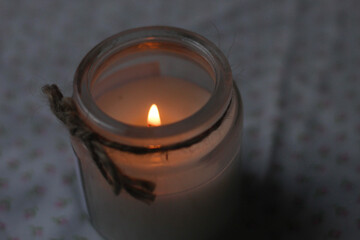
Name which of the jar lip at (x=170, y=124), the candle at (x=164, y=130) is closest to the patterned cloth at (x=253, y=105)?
the candle at (x=164, y=130)

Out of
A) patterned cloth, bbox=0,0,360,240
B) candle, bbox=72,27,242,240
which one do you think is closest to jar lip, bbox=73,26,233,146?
candle, bbox=72,27,242,240

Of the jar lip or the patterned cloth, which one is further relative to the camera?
the patterned cloth

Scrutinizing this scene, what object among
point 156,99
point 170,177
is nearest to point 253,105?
point 156,99

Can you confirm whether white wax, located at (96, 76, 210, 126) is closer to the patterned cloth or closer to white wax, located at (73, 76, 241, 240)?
white wax, located at (73, 76, 241, 240)

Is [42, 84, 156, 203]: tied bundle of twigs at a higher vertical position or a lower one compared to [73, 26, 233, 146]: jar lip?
lower

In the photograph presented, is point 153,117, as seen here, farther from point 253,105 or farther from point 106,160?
point 253,105

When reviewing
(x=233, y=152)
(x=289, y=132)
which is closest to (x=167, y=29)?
(x=233, y=152)

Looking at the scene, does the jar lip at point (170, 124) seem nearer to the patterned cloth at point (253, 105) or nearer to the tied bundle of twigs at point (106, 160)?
the tied bundle of twigs at point (106, 160)
